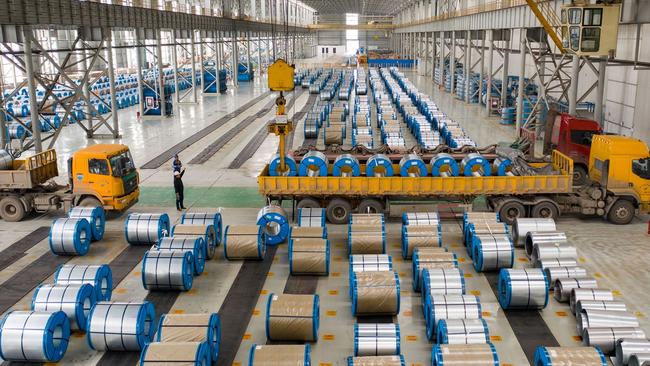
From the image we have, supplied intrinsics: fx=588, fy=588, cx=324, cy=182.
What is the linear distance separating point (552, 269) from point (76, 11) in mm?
19665

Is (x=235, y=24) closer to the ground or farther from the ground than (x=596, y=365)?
farther from the ground

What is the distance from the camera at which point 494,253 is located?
499 inches

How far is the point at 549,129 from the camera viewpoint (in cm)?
1997

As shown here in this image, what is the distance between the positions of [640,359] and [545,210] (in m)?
7.83

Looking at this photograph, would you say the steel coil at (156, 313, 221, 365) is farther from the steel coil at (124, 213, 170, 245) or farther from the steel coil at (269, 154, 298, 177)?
the steel coil at (269, 154, 298, 177)

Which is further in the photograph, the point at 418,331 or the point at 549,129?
the point at 549,129

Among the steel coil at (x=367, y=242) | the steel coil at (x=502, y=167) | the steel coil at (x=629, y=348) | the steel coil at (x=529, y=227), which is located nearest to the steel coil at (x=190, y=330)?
the steel coil at (x=367, y=242)

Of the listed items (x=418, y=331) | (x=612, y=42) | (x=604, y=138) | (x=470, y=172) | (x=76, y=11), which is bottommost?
(x=418, y=331)

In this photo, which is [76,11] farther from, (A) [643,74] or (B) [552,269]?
(A) [643,74]

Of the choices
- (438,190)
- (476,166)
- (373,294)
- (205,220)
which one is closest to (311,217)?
(205,220)

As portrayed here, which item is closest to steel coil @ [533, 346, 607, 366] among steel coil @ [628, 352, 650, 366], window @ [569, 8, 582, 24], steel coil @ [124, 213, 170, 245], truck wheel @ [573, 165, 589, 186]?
steel coil @ [628, 352, 650, 366]

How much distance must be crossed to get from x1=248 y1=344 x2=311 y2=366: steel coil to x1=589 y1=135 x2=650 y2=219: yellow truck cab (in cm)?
1086

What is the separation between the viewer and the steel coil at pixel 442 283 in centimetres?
1102

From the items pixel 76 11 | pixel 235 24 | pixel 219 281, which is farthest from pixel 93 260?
pixel 235 24
